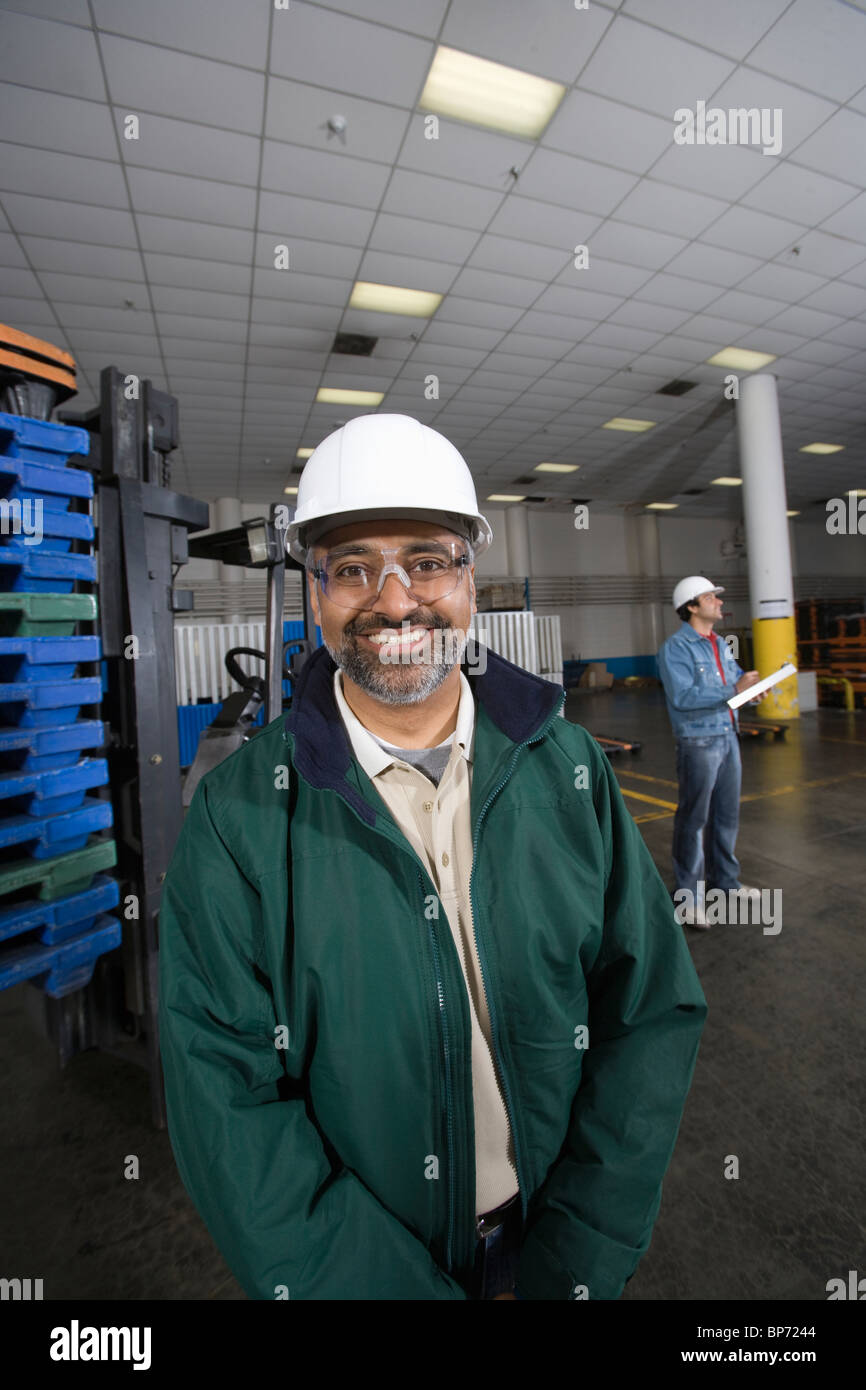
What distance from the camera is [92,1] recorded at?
12.7 feet

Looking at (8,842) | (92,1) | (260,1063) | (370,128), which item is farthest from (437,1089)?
(370,128)

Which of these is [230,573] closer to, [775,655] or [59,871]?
[775,655]

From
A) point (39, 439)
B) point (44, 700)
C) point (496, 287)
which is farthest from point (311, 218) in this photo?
point (44, 700)

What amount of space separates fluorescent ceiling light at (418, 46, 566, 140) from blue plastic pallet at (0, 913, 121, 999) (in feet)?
19.8

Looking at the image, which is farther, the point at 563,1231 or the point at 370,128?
the point at 370,128

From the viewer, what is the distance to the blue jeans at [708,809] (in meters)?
3.70

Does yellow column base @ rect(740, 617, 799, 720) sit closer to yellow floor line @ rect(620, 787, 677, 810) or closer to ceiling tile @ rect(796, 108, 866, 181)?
yellow floor line @ rect(620, 787, 677, 810)

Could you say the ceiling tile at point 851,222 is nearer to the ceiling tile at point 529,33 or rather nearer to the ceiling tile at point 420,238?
the ceiling tile at point 529,33

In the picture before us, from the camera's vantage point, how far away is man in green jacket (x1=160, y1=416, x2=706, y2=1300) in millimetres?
993

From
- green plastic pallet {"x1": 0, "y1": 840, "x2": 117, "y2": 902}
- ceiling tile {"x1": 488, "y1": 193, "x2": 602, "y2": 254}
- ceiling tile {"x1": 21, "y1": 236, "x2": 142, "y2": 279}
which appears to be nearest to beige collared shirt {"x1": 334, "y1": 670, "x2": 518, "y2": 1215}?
green plastic pallet {"x1": 0, "y1": 840, "x2": 117, "y2": 902}

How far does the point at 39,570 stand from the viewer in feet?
6.31

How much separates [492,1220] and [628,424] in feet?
44.2
